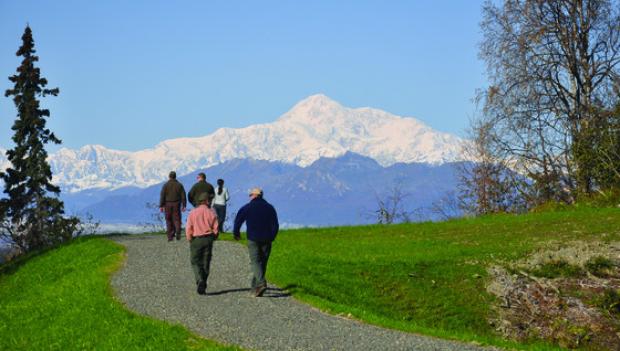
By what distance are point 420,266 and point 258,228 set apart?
8953 mm

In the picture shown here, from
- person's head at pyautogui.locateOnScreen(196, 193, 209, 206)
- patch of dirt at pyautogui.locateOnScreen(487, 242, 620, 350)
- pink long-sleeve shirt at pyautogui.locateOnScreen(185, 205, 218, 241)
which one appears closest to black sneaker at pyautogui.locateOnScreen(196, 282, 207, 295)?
pink long-sleeve shirt at pyautogui.locateOnScreen(185, 205, 218, 241)

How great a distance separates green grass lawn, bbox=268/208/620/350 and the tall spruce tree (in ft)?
92.0

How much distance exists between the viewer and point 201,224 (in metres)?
21.3

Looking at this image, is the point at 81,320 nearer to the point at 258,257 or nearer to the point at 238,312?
the point at 238,312

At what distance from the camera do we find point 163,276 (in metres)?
24.7

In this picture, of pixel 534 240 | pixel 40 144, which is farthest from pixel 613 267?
pixel 40 144

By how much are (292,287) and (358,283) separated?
3368 mm

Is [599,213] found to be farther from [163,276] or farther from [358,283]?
[163,276]

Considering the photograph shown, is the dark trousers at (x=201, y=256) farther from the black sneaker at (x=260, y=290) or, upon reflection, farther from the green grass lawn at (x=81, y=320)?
the green grass lawn at (x=81, y=320)

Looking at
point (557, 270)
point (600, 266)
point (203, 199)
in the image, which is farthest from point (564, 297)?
point (203, 199)

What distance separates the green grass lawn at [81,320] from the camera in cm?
1645

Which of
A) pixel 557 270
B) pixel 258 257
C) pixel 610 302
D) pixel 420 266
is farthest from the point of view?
pixel 420 266

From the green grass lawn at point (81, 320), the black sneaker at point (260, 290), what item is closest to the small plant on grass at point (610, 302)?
the black sneaker at point (260, 290)

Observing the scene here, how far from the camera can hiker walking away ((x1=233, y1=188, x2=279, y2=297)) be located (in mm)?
20656
